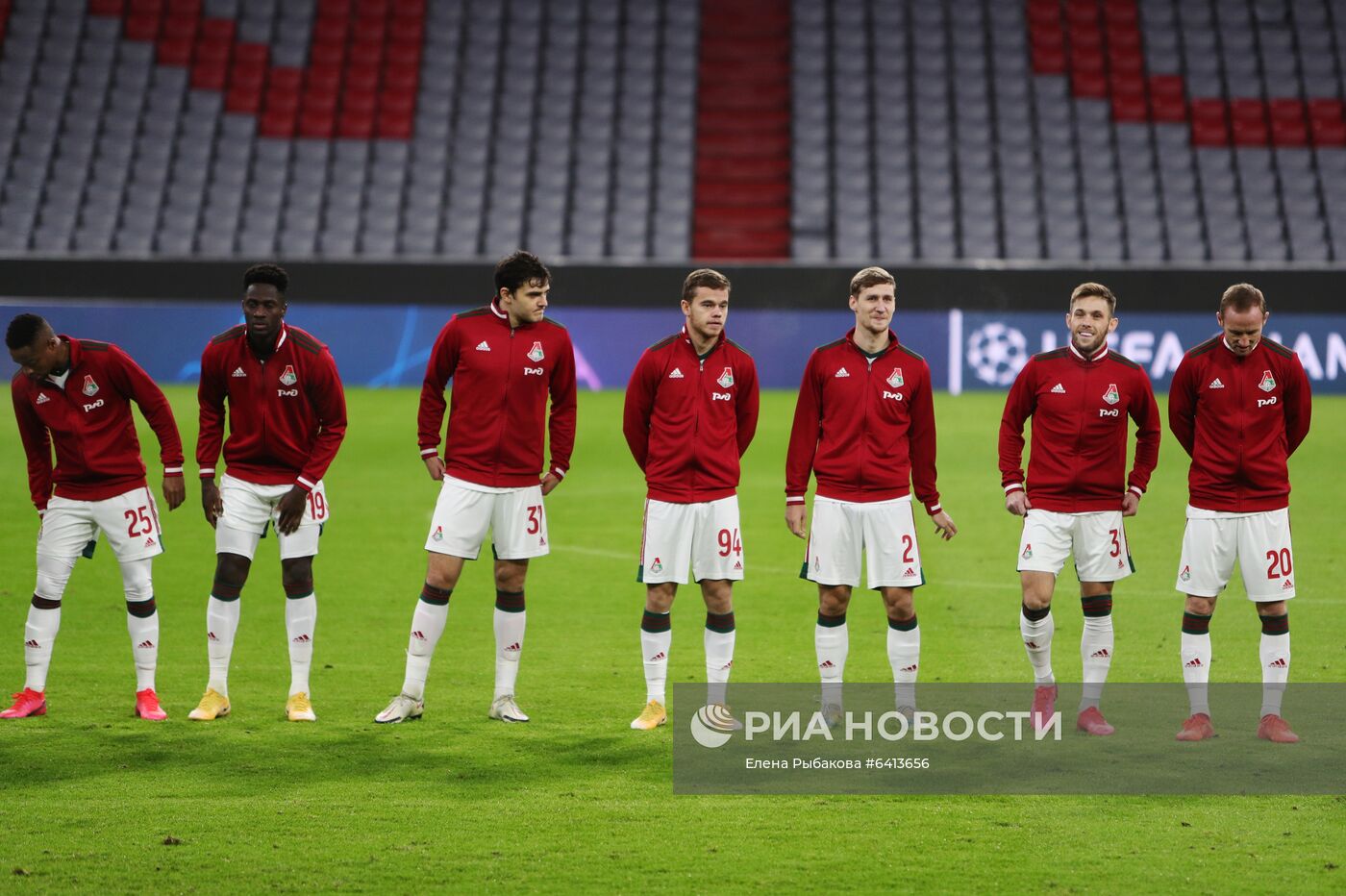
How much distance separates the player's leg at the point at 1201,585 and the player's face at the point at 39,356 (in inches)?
198

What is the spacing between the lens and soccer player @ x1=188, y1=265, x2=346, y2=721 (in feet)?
23.2

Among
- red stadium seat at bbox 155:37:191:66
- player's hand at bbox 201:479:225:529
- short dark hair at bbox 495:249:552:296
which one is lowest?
player's hand at bbox 201:479:225:529

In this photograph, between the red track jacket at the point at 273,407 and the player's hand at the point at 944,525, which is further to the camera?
the red track jacket at the point at 273,407

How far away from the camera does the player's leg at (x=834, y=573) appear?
→ 6867mm

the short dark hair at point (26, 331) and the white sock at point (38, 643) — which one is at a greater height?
the short dark hair at point (26, 331)

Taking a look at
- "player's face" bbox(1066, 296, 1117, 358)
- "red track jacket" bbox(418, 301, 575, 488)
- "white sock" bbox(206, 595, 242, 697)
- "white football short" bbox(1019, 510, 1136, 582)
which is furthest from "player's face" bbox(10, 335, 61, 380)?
"player's face" bbox(1066, 296, 1117, 358)

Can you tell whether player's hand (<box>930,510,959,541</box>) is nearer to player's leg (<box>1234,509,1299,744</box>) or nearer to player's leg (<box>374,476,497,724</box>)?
player's leg (<box>1234,509,1299,744</box>)

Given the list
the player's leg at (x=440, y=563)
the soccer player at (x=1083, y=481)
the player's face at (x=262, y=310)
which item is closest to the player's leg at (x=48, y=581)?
the player's face at (x=262, y=310)

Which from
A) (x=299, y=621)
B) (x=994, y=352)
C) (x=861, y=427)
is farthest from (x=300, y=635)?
(x=994, y=352)

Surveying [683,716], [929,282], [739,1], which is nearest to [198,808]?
[683,716]

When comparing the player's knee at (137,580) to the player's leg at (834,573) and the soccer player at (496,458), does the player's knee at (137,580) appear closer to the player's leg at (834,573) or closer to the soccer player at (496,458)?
the soccer player at (496,458)

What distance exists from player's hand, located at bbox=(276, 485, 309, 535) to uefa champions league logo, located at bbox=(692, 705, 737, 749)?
2.00 metres

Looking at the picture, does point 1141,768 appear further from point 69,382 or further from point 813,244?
point 813,244

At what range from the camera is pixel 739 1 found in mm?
29500
